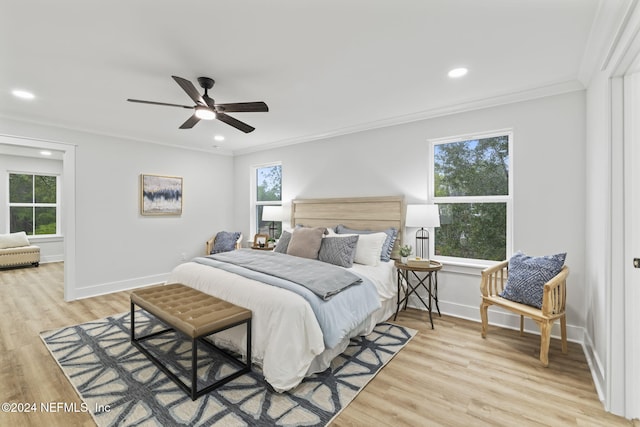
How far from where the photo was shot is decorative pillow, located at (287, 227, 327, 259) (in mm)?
3645

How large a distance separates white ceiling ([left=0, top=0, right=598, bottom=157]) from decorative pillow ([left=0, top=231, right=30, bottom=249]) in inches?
162

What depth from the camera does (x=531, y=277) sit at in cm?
269

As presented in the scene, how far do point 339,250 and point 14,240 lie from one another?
7258mm

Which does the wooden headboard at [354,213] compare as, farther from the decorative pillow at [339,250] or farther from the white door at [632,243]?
the white door at [632,243]

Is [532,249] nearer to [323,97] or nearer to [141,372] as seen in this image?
[323,97]

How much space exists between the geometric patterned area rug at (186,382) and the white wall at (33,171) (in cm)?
534

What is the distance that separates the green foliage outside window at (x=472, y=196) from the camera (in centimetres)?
338

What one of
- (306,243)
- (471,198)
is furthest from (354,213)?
(471,198)

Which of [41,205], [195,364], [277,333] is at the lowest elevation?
[195,364]

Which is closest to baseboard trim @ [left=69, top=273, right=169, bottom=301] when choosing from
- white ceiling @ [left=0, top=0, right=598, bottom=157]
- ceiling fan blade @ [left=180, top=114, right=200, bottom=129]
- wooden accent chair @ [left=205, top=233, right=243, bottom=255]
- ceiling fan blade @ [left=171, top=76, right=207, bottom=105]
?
wooden accent chair @ [left=205, top=233, right=243, bottom=255]

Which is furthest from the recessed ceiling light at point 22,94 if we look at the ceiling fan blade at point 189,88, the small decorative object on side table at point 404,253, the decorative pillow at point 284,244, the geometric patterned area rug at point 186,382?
the small decorative object on side table at point 404,253

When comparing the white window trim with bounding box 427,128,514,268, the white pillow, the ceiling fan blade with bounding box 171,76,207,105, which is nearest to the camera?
the ceiling fan blade with bounding box 171,76,207,105

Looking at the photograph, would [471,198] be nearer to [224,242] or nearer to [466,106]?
[466,106]

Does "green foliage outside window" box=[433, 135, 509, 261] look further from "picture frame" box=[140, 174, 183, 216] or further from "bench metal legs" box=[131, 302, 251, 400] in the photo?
"picture frame" box=[140, 174, 183, 216]
